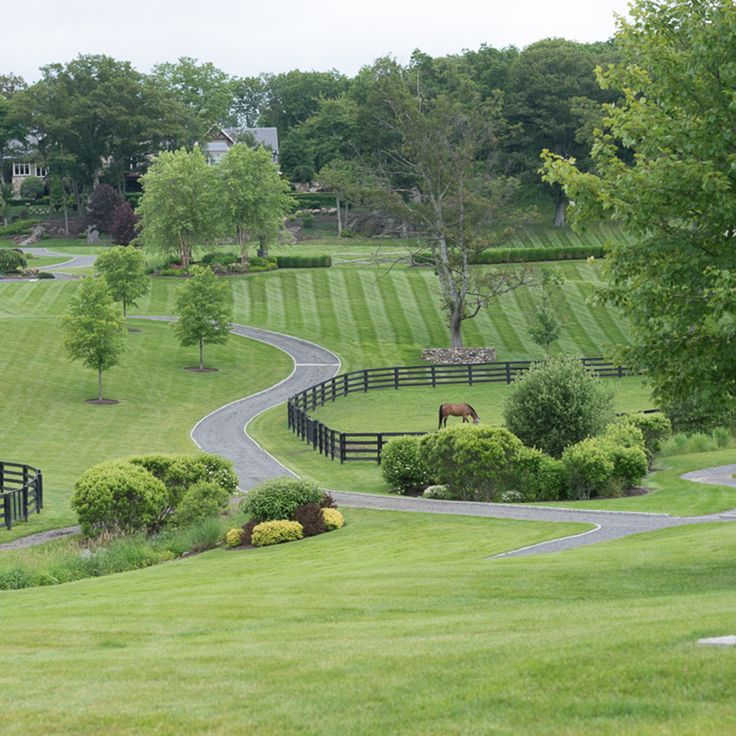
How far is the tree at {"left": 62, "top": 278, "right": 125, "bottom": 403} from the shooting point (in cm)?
5822

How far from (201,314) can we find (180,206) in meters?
26.4

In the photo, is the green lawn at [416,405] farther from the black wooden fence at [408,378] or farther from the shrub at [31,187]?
the shrub at [31,187]

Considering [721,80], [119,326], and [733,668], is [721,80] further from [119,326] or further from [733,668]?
[119,326]

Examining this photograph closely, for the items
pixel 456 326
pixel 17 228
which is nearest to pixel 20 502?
pixel 456 326

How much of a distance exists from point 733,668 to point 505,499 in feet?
73.8

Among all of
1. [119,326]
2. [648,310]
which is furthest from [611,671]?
[119,326]

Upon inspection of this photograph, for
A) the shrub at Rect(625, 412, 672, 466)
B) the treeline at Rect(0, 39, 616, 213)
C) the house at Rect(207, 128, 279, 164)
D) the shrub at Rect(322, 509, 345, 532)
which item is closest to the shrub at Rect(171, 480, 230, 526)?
the shrub at Rect(322, 509, 345, 532)

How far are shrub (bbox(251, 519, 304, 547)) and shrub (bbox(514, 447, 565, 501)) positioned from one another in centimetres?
798

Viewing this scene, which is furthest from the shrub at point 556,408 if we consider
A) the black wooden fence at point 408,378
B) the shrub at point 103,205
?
the shrub at point 103,205

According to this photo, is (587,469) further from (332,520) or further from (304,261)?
(304,261)

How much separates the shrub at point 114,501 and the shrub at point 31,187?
370 feet

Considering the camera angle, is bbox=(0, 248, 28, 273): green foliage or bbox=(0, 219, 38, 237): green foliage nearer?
bbox=(0, 248, 28, 273): green foliage

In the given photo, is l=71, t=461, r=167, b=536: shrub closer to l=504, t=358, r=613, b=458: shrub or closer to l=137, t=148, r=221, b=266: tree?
l=504, t=358, r=613, b=458: shrub

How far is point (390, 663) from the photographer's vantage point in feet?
35.9
